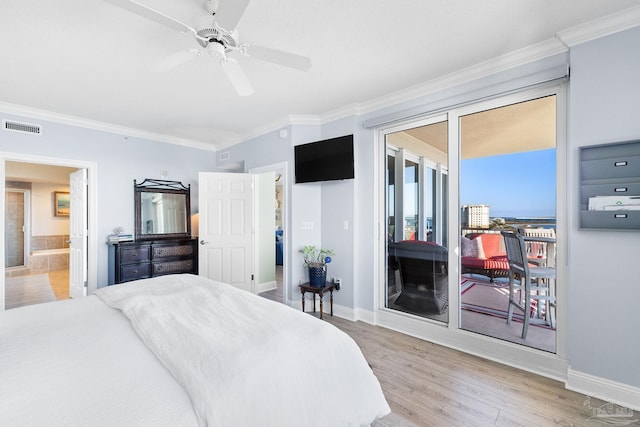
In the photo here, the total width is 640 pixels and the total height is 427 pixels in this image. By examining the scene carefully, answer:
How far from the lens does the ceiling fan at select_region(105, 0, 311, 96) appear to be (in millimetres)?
1395

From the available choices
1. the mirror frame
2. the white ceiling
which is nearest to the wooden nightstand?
the white ceiling

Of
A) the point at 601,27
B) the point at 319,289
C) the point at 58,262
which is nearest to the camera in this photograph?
the point at 601,27

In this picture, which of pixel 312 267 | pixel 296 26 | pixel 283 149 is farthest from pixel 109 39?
pixel 312 267

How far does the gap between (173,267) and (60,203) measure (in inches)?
207

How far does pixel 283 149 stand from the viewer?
384cm

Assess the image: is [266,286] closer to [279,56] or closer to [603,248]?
[279,56]

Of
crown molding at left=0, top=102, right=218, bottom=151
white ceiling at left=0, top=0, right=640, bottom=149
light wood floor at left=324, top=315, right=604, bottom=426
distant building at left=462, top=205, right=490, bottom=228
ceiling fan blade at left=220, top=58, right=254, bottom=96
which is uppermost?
white ceiling at left=0, top=0, right=640, bottom=149

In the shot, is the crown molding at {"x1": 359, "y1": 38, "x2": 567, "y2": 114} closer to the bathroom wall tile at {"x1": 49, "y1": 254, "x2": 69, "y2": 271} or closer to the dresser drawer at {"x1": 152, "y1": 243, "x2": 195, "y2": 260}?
the dresser drawer at {"x1": 152, "y1": 243, "x2": 195, "y2": 260}

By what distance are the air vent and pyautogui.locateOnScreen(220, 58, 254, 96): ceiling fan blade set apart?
314 centimetres

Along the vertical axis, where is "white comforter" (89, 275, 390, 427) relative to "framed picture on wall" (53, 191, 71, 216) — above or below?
below

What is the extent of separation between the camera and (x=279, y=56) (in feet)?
5.85

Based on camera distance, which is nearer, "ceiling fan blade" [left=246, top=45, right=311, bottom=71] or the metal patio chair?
"ceiling fan blade" [left=246, top=45, right=311, bottom=71]

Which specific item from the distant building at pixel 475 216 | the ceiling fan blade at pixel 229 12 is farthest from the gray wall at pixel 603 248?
the ceiling fan blade at pixel 229 12

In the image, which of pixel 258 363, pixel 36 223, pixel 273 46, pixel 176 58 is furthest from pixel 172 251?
pixel 36 223
